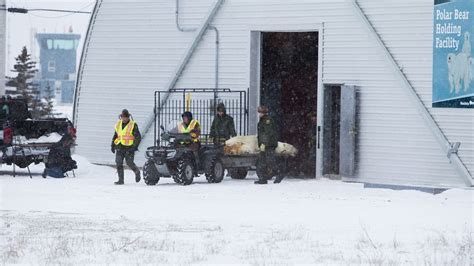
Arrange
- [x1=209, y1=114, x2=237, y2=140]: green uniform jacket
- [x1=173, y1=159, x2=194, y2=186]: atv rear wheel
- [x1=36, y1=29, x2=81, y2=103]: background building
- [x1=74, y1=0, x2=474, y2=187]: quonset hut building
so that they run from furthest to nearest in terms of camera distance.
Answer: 1. [x1=36, y1=29, x2=81, y2=103]: background building
2. [x1=209, y1=114, x2=237, y2=140]: green uniform jacket
3. [x1=74, y1=0, x2=474, y2=187]: quonset hut building
4. [x1=173, y1=159, x2=194, y2=186]: atv rear wheel

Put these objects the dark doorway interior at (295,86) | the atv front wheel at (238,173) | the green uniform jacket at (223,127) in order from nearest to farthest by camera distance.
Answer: the green uniform jacket at (223,127) → the atv front wheel at (238,173) → the dark doorway interior at (295,86)

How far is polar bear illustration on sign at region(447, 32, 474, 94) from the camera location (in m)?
24.0

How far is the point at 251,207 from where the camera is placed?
751 inches

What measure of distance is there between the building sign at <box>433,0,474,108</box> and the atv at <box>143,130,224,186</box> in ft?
16.2

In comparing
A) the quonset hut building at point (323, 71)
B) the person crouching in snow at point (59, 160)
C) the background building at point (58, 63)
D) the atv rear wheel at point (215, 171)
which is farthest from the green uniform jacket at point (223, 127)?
the background building at point (58, 63)

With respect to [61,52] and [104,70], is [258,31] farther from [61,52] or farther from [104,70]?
[61,52]

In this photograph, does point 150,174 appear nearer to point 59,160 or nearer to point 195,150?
point 195,150

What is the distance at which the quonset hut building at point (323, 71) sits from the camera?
964 inches

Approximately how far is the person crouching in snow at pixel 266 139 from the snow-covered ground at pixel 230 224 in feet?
1.60

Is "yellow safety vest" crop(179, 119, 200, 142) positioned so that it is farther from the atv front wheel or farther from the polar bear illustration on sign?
the polar bear illustration on sign

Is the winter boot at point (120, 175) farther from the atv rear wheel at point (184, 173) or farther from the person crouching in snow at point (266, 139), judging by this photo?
the person crouching in snow at point (266, 139)

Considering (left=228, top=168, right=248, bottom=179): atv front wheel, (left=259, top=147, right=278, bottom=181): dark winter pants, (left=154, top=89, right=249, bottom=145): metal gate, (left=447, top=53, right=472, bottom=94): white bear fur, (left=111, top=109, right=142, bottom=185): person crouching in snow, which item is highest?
(left=447, top=53, right=472, bottom=94): white bear fur

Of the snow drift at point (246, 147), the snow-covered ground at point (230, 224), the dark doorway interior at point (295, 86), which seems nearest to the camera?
the snow-covered ground at point (230, 224)

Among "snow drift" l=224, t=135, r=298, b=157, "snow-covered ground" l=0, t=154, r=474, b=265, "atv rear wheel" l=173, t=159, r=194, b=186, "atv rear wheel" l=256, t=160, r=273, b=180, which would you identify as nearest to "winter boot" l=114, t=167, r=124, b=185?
"snow-covered ground" l=0, t=154, r=474, b=265
